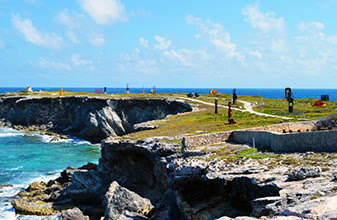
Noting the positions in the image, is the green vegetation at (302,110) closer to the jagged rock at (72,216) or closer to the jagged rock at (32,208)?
the jagged rock at (72,216)

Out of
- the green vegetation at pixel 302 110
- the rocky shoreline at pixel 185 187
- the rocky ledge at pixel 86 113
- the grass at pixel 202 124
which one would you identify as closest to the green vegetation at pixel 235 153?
the rocky shoreline at pixel 185 187

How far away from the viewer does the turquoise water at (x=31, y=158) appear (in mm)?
41062

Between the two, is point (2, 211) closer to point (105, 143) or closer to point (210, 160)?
point (105, 143)

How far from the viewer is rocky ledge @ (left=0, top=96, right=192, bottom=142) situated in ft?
247

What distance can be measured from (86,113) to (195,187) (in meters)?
59.6

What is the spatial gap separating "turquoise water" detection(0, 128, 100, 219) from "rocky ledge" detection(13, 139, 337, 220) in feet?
10.9

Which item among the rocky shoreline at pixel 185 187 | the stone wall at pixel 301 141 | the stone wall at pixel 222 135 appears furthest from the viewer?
the stone wall at pixel 222 135

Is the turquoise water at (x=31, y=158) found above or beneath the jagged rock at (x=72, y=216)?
beneath

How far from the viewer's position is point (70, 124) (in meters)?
85.5

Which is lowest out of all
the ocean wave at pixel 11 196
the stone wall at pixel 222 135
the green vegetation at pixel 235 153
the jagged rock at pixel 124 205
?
the ocean wave at pixel 11 196

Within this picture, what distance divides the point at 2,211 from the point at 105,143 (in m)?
12.3

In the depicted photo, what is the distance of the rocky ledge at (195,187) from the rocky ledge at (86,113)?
95.7 ft

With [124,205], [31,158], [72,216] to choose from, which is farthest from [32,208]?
[31,158]

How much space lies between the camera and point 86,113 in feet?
259
